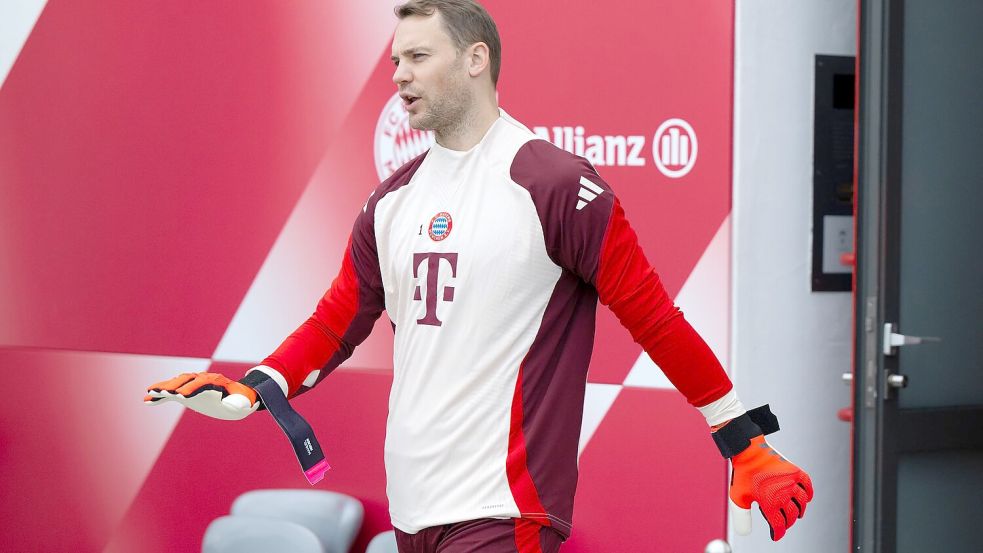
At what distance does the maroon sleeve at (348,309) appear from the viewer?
2129 millimetres

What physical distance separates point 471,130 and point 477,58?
0.41 ft

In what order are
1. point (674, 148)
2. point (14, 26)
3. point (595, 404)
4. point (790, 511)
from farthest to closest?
point (14, 26), point (595, 404), point (674, 148), point (790, 511)

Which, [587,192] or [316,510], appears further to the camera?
[316,510]

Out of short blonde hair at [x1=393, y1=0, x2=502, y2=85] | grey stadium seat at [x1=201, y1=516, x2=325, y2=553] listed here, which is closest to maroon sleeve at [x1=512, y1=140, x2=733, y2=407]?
short blonde hair at [x1=393, y1=0, x2=502, y2=85]

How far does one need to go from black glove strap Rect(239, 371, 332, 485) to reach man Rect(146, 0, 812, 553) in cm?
2

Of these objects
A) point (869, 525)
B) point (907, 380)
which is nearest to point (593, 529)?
point (869, 525)

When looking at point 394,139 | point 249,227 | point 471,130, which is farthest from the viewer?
point 249,227

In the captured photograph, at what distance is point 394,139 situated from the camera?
3275 mm

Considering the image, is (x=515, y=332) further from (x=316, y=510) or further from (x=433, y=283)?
(x=316, y=510)

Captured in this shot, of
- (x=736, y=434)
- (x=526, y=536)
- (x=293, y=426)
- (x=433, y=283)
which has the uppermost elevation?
(x=433, y=283)

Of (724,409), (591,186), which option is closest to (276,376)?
(591,186)

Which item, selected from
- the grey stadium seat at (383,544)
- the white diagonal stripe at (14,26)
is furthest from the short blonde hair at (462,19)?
the white diagonal stripe at (14,26)

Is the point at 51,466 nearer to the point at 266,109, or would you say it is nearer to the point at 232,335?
the point at 232,335

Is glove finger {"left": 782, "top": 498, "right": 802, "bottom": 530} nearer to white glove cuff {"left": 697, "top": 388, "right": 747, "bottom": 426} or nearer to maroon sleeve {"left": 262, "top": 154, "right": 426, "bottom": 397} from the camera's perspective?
white glove cuff {"left": 697, "top": 388, "right": 747, "bottom": 426}
